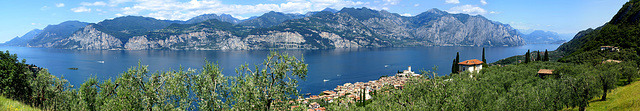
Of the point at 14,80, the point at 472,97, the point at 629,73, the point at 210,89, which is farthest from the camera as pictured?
the point at 629,73

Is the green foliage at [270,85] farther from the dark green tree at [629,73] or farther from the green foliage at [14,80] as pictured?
the dark green tree at [629,73]

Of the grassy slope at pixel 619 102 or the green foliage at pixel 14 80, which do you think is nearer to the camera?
the green foliage at pixel 14 80

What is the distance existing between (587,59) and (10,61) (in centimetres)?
9333

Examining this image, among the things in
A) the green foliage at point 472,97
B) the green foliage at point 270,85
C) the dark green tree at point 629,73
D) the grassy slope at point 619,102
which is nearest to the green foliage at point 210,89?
the green foliage at point 270,85

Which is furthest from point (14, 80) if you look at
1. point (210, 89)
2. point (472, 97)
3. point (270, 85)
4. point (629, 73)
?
point (629, 73)

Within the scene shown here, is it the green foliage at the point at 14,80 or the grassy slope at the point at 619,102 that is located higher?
the green foliage at the point at 14,80

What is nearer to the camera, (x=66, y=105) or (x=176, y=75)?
(x=176, y=75)

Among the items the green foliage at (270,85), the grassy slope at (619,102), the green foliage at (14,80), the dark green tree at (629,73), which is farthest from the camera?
the dark green tree at (629,73)

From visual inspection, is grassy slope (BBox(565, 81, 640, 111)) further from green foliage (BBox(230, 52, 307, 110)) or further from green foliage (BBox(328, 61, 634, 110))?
green foliage (BBox(230, 52, 307, 110))

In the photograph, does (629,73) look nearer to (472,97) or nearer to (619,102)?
(619,102)

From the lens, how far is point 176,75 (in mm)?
15406

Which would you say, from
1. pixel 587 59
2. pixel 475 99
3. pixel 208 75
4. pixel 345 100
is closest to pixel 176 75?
pixel 208 75

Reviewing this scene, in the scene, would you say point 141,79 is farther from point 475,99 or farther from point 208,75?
point 475,99

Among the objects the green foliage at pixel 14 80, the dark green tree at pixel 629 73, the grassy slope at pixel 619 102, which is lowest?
the grassy slope at pixel 619 102
